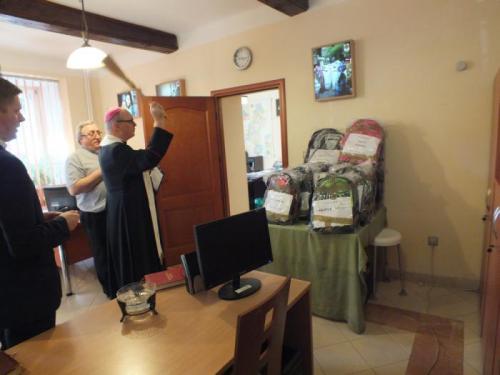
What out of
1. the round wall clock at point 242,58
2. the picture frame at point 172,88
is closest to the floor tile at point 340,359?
the round wall clock at point 242,58

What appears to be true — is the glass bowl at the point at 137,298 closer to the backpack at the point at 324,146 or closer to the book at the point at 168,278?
the book at the point at 168,278

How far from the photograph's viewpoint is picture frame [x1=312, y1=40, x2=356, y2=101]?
2896 mm

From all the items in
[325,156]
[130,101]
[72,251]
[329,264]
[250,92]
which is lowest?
[72,251]

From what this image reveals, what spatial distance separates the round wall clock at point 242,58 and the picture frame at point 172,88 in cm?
→ 84

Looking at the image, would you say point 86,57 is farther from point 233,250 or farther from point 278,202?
point 233,250

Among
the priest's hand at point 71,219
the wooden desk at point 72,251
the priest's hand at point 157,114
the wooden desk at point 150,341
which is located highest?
the priest's hand at point 157,114

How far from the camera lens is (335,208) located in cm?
221

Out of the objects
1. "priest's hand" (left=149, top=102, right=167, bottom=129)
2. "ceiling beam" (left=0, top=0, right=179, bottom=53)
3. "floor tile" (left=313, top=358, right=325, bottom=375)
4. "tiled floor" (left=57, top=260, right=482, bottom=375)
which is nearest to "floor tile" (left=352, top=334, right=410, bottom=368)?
"tiled floor" (left=57, top=260, right=482, bottom=375)

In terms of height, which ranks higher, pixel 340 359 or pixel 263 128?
pixel 263 128

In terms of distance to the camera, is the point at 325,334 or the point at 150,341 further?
the point at 325,334

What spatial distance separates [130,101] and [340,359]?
4.16 m

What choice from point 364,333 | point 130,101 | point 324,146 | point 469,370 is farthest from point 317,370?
point 130,101

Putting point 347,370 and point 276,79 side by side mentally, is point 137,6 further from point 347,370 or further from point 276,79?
point 347,370

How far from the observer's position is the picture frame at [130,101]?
180 inches
